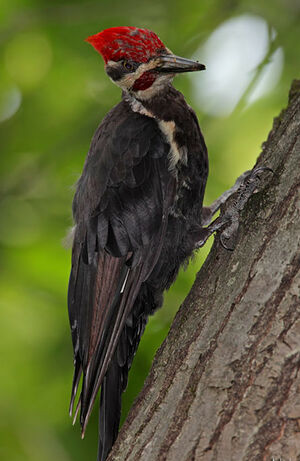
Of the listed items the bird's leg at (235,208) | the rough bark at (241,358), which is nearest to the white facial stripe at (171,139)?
the bird's leg at (235,208)

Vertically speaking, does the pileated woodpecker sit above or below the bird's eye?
below

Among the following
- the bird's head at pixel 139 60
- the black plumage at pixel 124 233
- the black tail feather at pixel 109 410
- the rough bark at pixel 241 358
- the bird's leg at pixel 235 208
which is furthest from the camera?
the bird's head at pixel 139 60

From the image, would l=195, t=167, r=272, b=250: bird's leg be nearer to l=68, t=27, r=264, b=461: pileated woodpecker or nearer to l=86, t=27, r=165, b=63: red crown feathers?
l=68, t=27, r=264, b=461: pileated woodpecker

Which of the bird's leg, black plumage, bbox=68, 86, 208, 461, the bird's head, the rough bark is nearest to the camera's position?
the rough bark

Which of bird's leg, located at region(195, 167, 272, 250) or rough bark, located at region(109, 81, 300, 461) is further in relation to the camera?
bird's leg, located at region(195, 167, 272, 250)

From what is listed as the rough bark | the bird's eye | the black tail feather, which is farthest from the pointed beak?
the black tail feather

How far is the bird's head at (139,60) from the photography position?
2723mm

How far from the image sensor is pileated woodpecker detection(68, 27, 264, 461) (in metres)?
2.47

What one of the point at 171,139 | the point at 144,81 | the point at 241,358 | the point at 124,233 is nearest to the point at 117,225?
the point at 124,233

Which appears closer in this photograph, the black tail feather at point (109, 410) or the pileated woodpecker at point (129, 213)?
the pileated woodpecker at point (129, 213)

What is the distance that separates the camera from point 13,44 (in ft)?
12.0

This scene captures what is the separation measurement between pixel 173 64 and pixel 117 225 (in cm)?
73

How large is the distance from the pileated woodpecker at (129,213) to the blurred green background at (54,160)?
1.75 feet

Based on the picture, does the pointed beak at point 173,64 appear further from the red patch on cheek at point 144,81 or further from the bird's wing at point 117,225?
the bird's wing at point 117,225
